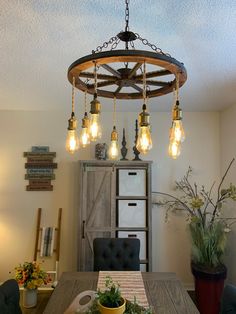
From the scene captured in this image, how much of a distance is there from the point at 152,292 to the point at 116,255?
79 cm

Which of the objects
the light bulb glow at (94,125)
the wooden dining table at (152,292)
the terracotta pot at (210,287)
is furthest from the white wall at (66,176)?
the light bulb glow at (94,125)

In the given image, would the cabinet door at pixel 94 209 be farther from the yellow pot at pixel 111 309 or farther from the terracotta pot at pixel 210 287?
the yellow pot at pixel 111 309

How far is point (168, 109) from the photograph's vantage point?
4.09 metres

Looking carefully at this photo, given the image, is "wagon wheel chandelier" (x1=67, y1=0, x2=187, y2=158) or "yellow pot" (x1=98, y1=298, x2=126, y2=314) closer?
"wagon wheel chandelier" (x1=67, y1=0, x2=187, y2=158)

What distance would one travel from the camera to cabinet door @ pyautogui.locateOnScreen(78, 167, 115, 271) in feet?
11.9

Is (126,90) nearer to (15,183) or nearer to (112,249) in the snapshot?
(112,249)

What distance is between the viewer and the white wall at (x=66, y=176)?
4105mm

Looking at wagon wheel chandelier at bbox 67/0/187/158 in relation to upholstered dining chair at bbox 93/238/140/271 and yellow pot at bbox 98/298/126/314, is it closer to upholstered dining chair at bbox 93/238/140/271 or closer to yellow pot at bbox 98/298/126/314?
yellow pot at bbox 98/298/126/314

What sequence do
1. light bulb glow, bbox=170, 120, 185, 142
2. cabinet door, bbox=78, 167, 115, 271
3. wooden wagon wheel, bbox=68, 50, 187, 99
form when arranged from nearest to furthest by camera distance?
wooden wagon wheel, bbox=68, 50, 187, 99, light bulb glow, bbox=170, 120, 185, 142, cabinet door, bbox=78, 167, 115, 271

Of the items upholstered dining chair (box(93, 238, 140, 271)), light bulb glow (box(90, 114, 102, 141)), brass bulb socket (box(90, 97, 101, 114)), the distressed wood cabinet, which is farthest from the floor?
brass bulb socket (box(90, 97, 101, 114))

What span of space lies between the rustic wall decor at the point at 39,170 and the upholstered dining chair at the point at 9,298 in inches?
92.3

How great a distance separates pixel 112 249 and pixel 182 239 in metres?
1.72

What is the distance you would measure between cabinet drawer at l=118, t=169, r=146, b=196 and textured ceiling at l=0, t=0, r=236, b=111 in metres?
1.35

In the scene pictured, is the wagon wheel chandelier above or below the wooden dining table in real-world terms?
above
